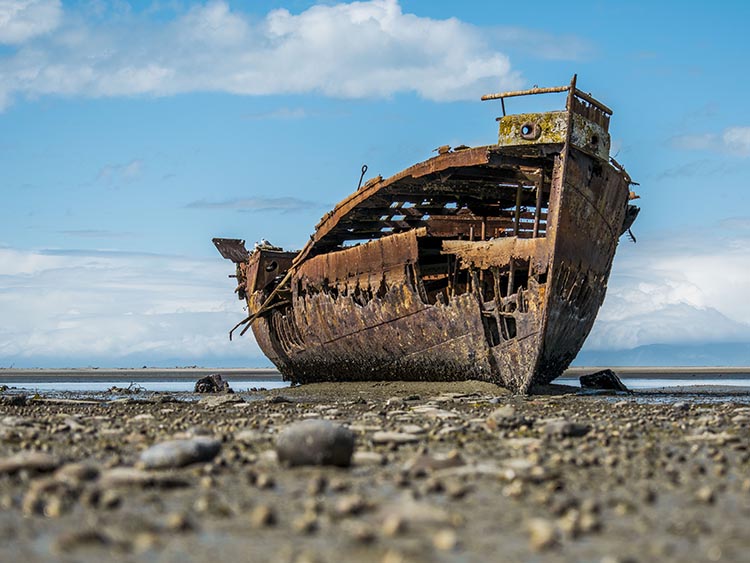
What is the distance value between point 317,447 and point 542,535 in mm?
2045

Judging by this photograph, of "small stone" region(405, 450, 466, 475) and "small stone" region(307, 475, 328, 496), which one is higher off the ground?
"small stone" region(405, 450, 466, 475)

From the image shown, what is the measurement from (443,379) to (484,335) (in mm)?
1672

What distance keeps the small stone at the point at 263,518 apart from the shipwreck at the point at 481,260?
10143mm

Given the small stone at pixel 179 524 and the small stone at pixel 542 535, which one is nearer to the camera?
the small stone at pixel 542 535

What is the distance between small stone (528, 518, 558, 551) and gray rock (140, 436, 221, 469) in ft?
7.70

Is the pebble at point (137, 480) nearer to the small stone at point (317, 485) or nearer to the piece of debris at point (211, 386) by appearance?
the small stone at point (317, 485)

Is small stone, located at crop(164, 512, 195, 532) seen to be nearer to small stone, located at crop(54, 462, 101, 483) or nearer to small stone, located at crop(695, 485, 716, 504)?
small stone, located at crop(54, 462, 101, 483)

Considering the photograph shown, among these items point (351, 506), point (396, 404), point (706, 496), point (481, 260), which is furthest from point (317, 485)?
point (481, 260)

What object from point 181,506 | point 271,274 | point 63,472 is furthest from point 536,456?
point 271,274

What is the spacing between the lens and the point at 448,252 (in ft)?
49.6

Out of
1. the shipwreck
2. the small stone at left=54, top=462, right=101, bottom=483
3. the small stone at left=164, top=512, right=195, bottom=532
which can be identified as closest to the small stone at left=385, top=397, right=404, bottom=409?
the shipwreck

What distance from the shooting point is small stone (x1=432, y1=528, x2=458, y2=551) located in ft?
10.5

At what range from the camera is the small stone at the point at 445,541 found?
321 cm

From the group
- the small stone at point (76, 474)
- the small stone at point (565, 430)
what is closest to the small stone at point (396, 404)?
the small stone at point (565, 430)
